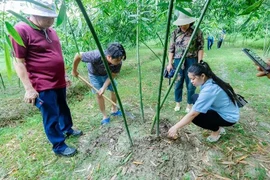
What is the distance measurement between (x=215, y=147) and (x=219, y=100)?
55cm

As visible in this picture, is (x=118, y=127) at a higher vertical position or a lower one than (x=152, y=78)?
higher

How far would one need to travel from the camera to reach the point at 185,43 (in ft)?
8.82

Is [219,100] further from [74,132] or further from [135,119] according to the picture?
[74,132]

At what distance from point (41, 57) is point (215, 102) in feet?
5.90

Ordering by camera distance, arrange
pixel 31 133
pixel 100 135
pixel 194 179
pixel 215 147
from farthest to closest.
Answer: pixel 31 133 < pixel 100 135 < pixel 215 147 < pixel 194 179

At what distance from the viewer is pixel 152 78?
5.49m

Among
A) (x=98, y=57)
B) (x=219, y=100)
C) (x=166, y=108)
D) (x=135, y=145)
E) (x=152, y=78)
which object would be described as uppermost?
(x=98, y=57)

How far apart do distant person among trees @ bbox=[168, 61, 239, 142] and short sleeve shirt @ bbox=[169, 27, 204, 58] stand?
608 mm

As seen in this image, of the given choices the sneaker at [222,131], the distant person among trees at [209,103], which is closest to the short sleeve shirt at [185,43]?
the distant person among trees at [209,103]

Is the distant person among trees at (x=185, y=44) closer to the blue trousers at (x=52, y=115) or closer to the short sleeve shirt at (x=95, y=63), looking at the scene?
the short sleeve shirt at (x=95, y=63)

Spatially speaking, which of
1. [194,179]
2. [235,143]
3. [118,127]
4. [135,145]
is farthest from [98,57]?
[235,143]

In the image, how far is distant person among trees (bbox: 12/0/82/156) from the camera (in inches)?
68.2

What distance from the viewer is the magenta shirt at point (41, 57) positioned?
5.80 feet

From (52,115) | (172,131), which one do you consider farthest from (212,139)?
(52,115)
